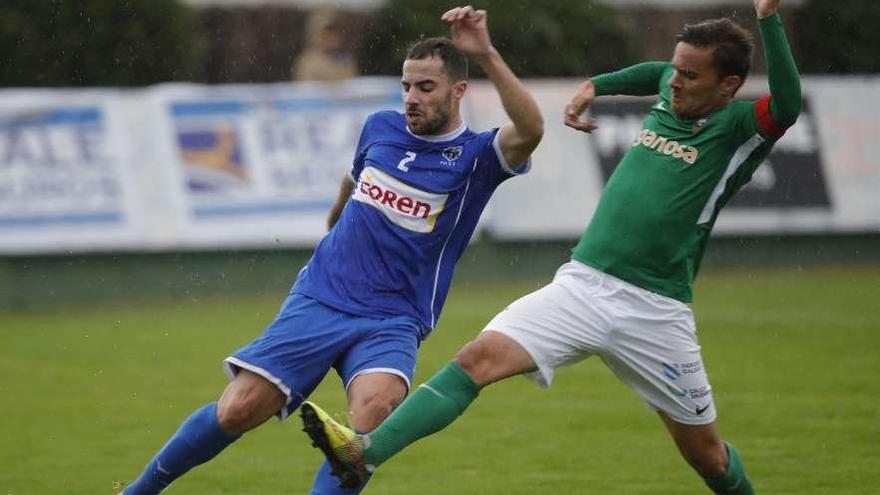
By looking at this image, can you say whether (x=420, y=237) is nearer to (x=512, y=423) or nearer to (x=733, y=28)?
(x=733, y=28)

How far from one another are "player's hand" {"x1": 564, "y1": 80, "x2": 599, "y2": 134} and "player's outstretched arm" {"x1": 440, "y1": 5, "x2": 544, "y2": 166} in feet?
0.42

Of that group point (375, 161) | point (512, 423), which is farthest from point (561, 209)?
point (375, 161)

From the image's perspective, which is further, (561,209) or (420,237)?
(561,209)

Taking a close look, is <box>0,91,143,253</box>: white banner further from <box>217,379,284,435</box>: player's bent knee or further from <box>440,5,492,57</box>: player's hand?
<box>440,5,492,57</box>: player's hand

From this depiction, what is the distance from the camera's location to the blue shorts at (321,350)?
6.31 meters

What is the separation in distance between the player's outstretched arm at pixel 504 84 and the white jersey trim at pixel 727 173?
74 cm

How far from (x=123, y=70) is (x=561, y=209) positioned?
5.41 metres

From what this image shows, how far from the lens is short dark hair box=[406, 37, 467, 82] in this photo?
6.54 m

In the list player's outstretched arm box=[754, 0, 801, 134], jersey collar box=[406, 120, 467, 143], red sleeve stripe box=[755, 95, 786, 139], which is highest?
player's outstretched arm box=[754, 0, 801, 134]

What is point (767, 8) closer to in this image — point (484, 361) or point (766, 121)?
point (766, 121)

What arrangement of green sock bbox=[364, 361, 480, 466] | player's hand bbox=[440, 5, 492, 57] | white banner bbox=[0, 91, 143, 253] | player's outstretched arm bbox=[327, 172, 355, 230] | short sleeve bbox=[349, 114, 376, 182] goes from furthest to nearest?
white banner bbox=[0, 91, 143, 253]
player's outstretched arm bbox=[327, 172, 355, 230]
short sleeve bbox=[349, 114, 376, 182]
player's hand bbox=[440, 5, 492, 57]
green sock bbox=[364, 361, 480, 466]

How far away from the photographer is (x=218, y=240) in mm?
16047

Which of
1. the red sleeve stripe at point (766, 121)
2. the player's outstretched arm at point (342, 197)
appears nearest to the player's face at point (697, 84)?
the red sleeve stripe at point (766, 121)

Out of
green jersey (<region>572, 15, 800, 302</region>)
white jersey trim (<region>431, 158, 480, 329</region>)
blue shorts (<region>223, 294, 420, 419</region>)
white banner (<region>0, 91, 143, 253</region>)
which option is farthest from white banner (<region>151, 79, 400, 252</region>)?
green jersey (<region>572, 15, 800, 302</region>)
